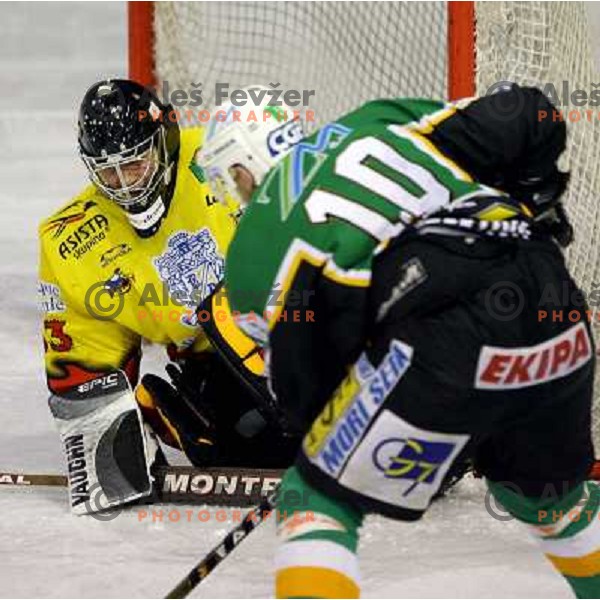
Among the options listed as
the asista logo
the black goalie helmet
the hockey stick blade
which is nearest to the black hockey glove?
the black goalie helmet

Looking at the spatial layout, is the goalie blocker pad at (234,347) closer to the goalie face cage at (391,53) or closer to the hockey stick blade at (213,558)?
the goalie face cage at (391,53)

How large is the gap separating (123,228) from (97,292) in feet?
0.50

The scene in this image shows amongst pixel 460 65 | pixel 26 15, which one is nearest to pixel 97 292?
pixel 460 65

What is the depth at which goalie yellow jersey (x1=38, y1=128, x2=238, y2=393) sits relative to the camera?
3.89m

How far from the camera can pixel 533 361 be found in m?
2.41

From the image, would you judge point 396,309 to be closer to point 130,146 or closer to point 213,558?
point 213,558

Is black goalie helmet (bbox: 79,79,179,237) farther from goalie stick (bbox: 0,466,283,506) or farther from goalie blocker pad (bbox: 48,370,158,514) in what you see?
goalie stick (bbox: 0,466,283,506)

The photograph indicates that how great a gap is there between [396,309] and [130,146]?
1.46 meters

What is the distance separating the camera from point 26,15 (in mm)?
8000

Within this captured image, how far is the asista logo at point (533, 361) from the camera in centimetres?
238

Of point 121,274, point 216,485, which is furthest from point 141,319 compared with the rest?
point 216,485

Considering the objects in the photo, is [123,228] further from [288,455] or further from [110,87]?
[288,455]

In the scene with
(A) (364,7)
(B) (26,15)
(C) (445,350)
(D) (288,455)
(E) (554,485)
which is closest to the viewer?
(C) (445,350)

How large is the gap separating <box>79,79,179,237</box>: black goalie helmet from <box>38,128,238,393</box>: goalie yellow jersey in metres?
0.07
